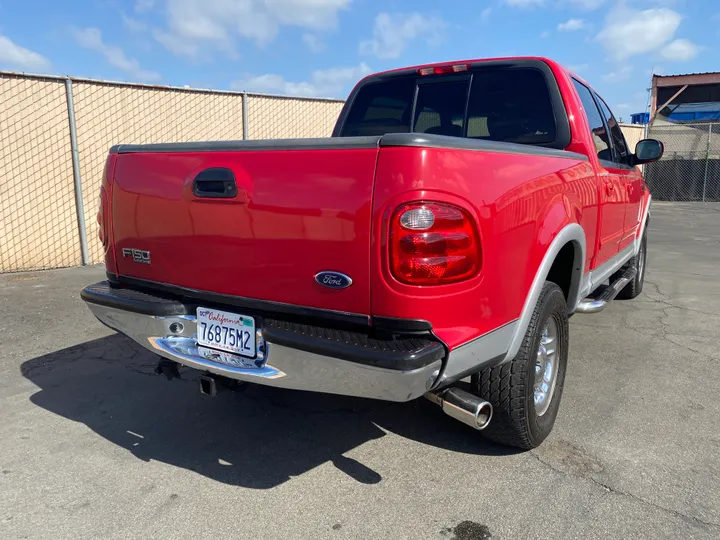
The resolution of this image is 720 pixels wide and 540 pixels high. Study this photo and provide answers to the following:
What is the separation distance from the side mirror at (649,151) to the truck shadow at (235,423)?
287 cm

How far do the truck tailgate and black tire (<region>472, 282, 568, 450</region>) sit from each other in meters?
0.85

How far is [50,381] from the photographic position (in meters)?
3.93

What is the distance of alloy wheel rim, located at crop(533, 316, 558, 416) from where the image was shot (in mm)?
3008

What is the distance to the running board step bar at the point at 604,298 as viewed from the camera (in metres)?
3.43

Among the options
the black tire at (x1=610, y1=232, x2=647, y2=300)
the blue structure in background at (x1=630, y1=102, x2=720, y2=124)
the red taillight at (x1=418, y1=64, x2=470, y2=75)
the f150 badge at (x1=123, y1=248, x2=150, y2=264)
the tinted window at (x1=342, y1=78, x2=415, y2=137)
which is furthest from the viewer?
the blue structure in background at (x1=630, y1=102, x2=720, y2=124)

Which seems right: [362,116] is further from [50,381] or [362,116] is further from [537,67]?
[50,381]

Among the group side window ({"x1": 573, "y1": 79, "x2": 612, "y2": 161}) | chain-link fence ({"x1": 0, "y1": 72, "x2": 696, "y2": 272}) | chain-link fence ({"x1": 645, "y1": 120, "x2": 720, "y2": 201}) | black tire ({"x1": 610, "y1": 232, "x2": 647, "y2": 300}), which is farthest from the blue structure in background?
side window ({"x1": 573, "y1": 79, "x2": 612, "y2": 161})

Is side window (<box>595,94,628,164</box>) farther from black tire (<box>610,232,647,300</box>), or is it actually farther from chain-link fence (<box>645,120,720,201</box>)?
chain-link fence (<box>645,120,720,201</box>)

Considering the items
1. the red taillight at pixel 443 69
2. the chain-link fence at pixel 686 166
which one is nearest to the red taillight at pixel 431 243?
the red taillight at pixel 443 69

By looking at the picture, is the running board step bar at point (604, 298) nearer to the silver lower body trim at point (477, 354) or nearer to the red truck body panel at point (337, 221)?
the red truck body panel at point (337, 221)

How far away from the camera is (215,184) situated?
2.46 meters

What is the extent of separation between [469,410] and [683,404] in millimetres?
1883

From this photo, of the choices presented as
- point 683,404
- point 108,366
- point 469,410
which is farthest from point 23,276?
point 683,404

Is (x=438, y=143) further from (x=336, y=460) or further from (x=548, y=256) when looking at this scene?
(x=336, y=460)
